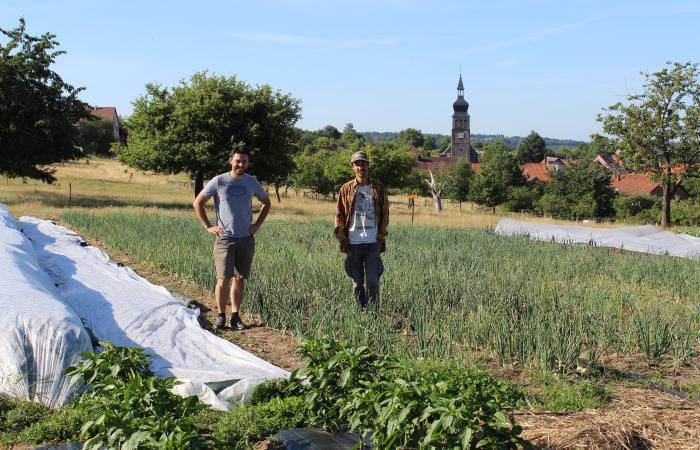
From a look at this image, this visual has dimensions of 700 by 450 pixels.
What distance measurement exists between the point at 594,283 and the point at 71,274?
5.99 metres

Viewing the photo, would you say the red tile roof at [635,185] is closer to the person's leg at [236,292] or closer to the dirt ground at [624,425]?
the person's leg at [236,292]

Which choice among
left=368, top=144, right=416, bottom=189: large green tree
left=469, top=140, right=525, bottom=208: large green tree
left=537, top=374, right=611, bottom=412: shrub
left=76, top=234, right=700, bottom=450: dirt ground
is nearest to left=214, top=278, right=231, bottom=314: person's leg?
left=76, top=234, right=700, bottom=450: dirt ground

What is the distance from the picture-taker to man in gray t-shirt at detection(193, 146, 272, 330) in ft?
17.9

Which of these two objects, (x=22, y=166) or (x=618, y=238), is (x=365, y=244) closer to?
(x=618, y=238)

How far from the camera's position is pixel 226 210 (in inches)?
216

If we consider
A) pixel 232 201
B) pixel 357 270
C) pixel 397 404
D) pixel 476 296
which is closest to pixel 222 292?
pixel 232 201

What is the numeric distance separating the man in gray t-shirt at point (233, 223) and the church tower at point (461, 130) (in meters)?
102

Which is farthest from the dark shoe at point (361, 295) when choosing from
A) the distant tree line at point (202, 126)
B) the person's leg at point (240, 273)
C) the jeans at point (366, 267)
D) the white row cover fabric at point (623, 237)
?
the distant tree line at point (202, 126)

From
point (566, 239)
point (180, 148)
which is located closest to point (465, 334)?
point (566, 239)

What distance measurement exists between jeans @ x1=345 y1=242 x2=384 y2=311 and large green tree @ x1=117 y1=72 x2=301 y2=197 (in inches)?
720

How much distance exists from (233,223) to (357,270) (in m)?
1.15

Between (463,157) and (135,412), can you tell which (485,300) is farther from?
(463,157)

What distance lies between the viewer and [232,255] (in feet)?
18.2

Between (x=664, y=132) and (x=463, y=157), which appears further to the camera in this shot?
(x=463, y=157)
